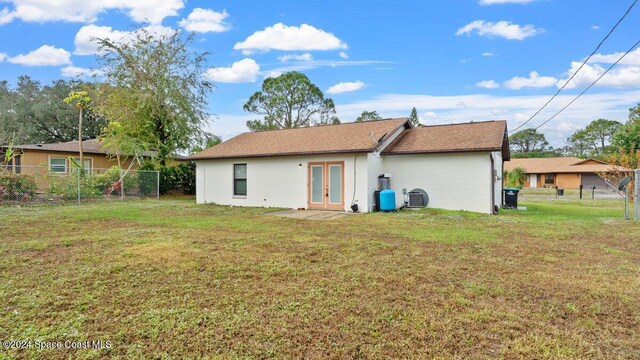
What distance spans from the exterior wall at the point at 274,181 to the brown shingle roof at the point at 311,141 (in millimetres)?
350

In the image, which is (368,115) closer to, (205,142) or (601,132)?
(205,142)

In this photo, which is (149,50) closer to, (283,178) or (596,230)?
(283,178)

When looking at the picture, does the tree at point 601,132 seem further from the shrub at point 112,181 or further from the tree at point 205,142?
the shrub at point 112,181

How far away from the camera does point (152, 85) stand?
20.3 meters

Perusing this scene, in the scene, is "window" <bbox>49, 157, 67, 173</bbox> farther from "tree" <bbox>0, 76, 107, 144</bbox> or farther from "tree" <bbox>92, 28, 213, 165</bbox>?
"tree" <bbox>0, 76, 107, 144</bbox>

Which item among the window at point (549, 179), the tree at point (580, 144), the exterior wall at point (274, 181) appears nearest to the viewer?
the exterior wall at point (274, 181)

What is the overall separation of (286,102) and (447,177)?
86.8ft

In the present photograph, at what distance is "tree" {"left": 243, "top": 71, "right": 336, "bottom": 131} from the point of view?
3656cm

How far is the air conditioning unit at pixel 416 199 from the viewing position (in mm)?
13000

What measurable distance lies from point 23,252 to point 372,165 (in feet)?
32.1

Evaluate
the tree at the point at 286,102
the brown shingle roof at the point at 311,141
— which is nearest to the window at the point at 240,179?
the brown shingle roof at the point at 311,141

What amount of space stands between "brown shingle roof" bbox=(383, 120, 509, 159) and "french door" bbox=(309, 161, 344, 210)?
2.03m

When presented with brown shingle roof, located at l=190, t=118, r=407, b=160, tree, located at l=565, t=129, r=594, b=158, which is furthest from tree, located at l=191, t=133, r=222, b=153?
tree, located at l=565, t=129, r=594, b=158

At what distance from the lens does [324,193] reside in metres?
13.5
